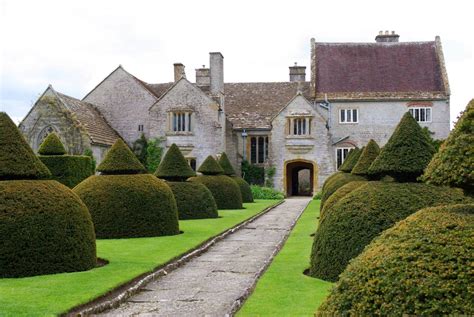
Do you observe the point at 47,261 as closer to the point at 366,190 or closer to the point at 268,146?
the point at 366,190

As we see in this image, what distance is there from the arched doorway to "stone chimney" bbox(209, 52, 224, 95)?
731 centimetres

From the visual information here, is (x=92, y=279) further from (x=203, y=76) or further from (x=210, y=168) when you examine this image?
(x=203, y=76)

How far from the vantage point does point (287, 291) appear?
31.0 feet

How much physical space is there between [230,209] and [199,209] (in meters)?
5.85

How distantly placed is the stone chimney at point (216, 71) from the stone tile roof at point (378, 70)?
7247 mm

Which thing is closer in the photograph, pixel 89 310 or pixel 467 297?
pixel 467 297

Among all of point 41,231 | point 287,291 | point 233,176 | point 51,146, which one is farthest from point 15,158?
point 233,176

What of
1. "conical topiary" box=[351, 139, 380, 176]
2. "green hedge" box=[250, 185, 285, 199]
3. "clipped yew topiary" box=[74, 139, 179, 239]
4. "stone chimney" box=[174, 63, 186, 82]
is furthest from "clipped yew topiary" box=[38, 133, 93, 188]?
"stone chimney" box=[174, 63, 186, 82]

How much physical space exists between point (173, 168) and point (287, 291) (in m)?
14.4

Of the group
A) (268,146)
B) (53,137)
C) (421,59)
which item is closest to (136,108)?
(268,146)

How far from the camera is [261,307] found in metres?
8.45

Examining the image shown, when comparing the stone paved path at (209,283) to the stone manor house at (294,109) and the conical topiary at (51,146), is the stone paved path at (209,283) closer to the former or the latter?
the conical topiary at (51,146)

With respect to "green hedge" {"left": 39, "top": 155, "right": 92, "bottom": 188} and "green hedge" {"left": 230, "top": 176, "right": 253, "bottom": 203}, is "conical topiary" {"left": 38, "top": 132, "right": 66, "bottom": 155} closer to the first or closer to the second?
"green hedge" {"left": 39, "top": 155, "right": 92, "bottom": 188}

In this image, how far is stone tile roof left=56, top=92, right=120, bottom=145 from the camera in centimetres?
3919
